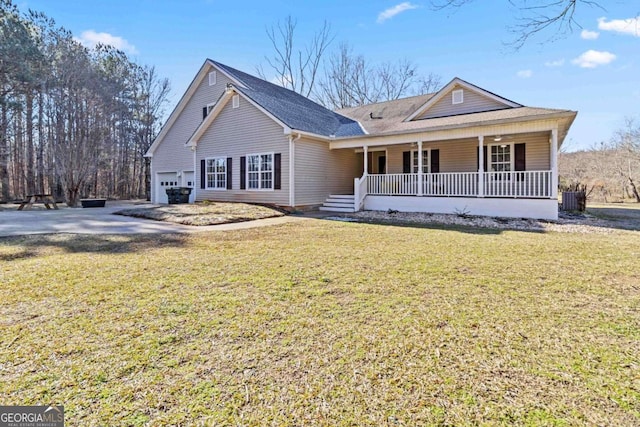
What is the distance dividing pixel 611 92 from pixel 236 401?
23.3 m

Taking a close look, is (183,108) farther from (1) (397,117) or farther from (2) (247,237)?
(2) (247,237)

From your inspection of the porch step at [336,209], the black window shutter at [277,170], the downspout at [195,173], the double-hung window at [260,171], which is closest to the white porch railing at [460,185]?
the porch step at [336,209]

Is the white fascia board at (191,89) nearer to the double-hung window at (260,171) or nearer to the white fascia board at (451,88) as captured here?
the double-hung window at (260,171)

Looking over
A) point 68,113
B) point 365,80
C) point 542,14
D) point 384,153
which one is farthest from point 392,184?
point 68,113

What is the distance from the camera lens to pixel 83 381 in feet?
6.84

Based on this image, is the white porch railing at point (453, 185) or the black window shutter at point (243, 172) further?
the black window shutter at point (243, 172)

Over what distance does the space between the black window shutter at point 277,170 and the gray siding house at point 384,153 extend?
0.04 metres

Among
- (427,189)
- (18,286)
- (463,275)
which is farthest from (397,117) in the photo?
(18,286)

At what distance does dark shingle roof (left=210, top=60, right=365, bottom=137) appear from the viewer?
1391 centimetres

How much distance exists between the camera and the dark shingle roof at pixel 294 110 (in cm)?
1391

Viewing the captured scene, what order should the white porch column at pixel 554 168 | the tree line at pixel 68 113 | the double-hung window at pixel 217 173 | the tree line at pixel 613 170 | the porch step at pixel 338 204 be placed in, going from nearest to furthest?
the white porch column at pixel 554 168
the porch step at pixel 338 204
the double-hung window at pixel 217 173
the tree line at pixel 68 113
the tree line at pixel 613 170

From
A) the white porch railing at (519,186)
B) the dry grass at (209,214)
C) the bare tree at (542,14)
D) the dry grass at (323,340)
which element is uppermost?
the bare tree at (542,14)

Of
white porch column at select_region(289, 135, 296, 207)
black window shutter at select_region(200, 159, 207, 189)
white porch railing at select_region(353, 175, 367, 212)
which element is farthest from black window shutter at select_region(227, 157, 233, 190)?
white porch railing at select_region(353, 175, 367, 212)

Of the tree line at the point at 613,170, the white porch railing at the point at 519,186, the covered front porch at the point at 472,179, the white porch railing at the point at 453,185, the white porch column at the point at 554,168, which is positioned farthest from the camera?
the tree line at the point at 613,170
